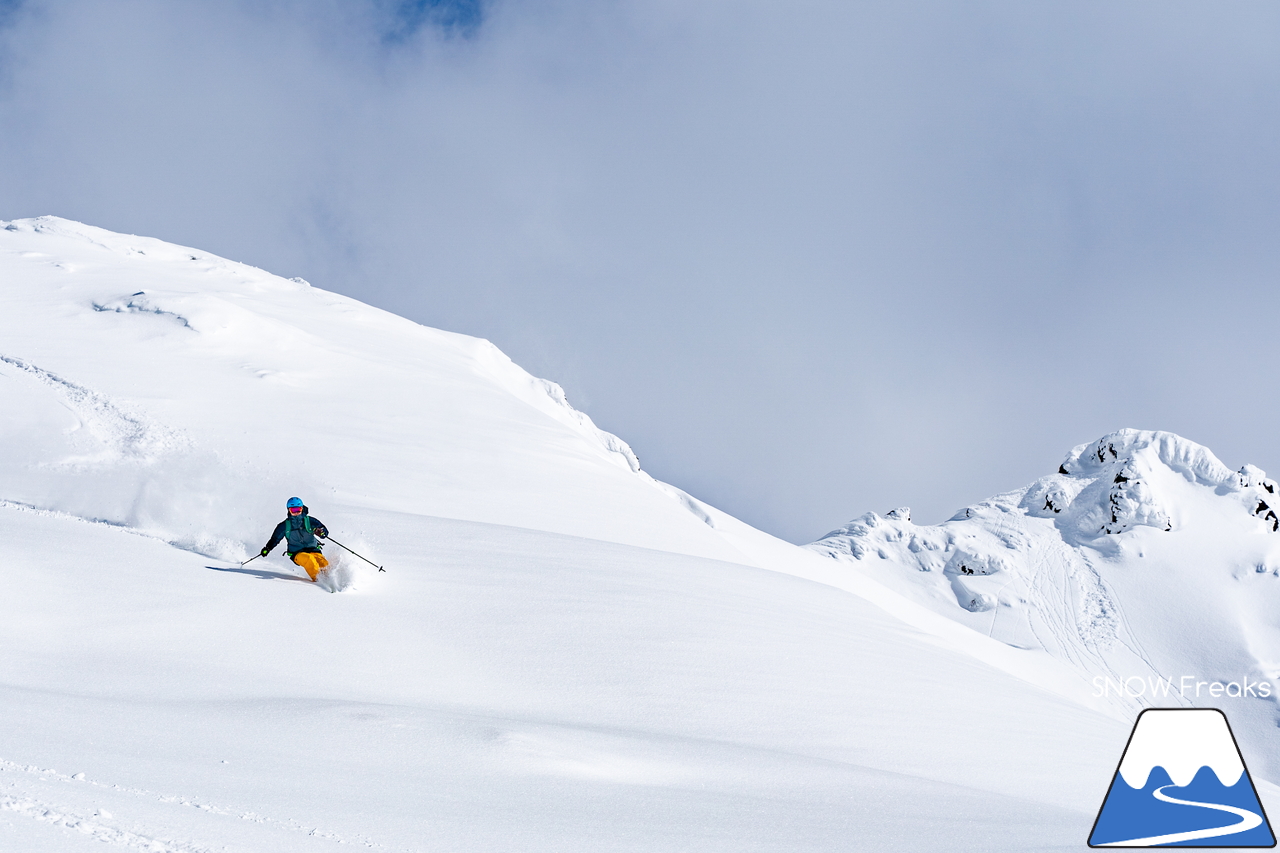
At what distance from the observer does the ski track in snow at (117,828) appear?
10.6 ft

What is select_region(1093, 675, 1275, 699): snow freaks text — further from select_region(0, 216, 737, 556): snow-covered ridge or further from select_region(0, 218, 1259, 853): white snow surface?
select_region(0, 218, 1259, 853): white snow surface

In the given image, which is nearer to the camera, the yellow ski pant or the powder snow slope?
the yellow ski pant

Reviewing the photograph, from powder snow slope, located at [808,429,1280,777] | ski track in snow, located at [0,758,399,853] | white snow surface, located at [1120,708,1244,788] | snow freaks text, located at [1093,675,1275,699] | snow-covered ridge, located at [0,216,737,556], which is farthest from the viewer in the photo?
powder snow slope, located at [808,429,1280,777]

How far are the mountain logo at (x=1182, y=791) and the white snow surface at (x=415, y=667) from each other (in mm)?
396

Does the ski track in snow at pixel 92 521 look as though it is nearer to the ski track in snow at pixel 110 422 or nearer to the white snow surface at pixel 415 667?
the white snow surface at pixel 415 667

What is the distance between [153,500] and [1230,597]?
211 feet

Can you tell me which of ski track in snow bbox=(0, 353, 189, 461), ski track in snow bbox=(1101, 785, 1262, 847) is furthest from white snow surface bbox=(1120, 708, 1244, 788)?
ski track in snow bbox=(0, 353, 189, 461)

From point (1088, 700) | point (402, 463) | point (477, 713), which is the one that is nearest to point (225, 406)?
point (402, 463)

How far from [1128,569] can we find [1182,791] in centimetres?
6119

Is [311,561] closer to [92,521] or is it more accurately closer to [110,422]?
[92,521]

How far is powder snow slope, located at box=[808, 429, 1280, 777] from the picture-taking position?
159ft

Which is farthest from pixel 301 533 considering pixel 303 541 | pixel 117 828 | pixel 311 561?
pixel 117 828

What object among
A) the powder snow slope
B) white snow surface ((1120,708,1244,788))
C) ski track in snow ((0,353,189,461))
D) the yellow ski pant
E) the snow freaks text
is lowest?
white snow surface ((1120,708,1244,788))

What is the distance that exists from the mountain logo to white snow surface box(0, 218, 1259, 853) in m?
0.40
